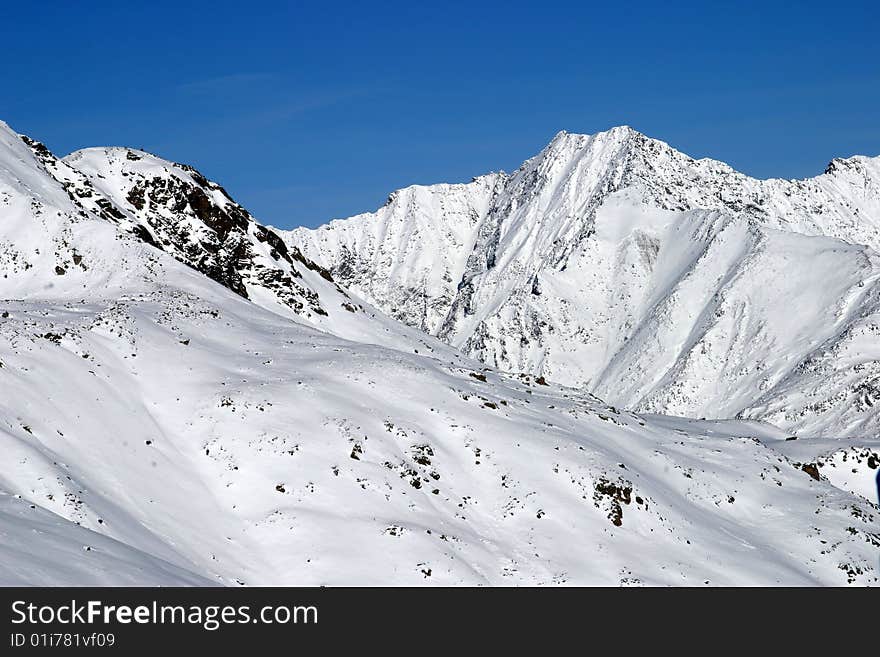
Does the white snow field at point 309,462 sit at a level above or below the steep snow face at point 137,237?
below

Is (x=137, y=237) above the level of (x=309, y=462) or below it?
above

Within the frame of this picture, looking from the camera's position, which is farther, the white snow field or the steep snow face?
the steep snow face

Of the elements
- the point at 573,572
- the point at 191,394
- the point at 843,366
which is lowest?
the point at 573,572

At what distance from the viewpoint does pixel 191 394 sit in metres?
39.5

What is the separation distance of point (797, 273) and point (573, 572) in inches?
6646

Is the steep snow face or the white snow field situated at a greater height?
the steep snow face

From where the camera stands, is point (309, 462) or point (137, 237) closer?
point (309, 462)

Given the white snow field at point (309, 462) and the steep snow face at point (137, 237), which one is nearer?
the white snow field at point (309, 462)
